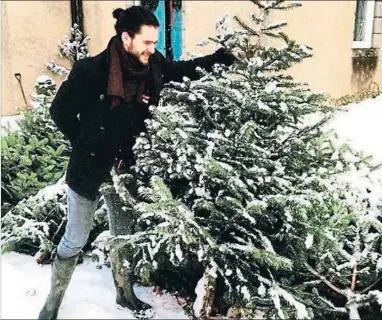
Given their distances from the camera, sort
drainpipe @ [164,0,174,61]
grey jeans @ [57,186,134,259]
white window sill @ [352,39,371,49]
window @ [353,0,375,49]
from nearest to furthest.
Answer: grey jeans @ [57,186,134,259], drainpipe @ [164,0,174,61], white window sill @ [352,39,371,49], window @ [353,0,375,49]

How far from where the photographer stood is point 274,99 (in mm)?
1072

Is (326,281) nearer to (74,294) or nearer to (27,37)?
(74,294)

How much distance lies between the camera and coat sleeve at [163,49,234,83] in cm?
115

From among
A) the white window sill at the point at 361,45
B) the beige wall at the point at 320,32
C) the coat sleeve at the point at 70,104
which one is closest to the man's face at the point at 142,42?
the coat sleeve at the point at 70,104

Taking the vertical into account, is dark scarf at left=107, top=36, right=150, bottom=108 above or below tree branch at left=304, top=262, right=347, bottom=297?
above

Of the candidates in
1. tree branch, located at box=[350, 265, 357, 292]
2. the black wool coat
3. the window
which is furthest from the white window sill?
the black wool coat

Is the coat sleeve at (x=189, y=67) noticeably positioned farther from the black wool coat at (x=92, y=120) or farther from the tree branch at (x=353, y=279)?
the tree branch at (x=353, y=279)

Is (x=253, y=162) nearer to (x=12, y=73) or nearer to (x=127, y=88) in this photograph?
(x=127, y=88)

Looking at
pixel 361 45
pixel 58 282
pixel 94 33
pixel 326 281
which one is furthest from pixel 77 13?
pixel 361 45

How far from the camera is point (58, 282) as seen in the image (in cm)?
106

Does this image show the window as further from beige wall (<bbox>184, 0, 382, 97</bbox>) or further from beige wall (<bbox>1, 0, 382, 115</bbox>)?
beige wall (<bbox>1, 0, 382, 115</bbox>)

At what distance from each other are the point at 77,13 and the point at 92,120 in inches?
14.4

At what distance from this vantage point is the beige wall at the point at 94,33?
1.20 metres

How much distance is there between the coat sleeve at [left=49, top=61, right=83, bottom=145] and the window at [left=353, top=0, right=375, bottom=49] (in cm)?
206
